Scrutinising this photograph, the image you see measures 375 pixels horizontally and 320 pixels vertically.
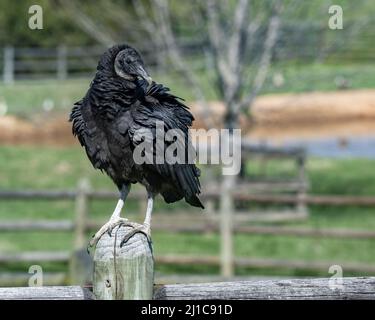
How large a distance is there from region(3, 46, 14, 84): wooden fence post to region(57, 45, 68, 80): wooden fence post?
1494mm

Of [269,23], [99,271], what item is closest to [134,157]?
[99,271]

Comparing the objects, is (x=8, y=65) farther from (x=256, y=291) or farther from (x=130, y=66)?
(x=256, y=291)

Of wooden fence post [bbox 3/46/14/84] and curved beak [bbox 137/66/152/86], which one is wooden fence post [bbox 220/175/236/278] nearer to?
curved beak [bbox 137/66/152/86]

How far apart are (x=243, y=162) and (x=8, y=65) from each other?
56.9 ft

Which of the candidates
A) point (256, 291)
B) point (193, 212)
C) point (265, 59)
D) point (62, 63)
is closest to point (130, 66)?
point (256, 291)

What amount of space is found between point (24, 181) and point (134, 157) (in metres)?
15.3

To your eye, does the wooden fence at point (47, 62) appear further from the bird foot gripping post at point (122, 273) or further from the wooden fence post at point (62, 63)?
the bird foot gripping post at point (122, 273)

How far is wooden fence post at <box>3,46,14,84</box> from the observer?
1232 inches

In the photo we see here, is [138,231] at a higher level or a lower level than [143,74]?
lower

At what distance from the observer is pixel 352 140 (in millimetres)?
24922

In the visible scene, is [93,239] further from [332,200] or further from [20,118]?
[20,118]

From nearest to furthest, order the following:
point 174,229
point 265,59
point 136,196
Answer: point 136,196
point 174,229
point 265,59

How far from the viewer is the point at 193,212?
14727 mm

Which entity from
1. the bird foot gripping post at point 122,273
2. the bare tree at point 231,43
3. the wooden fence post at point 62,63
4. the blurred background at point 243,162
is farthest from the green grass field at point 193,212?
the wooden fence post at point 62,63
